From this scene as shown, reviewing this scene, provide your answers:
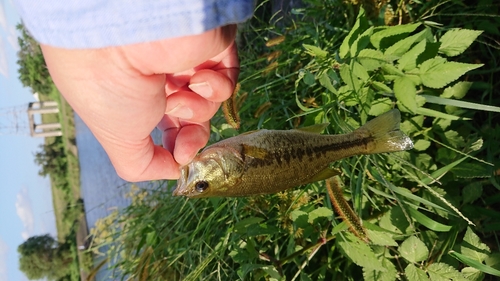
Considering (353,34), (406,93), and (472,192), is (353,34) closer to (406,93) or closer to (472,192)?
(406,93)

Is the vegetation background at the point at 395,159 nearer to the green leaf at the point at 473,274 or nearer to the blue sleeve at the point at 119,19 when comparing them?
the green leaf at the point at 473,274

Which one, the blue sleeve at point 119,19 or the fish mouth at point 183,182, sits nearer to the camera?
the blue sleeve at point 119,19

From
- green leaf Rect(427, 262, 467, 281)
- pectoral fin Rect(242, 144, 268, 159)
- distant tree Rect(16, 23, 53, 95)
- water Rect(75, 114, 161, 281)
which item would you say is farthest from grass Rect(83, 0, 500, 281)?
distant tree Rect(16, 23, 53, 95)

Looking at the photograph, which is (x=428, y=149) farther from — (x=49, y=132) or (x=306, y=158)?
(x=49, y=132)

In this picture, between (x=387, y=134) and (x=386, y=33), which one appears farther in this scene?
(x=386, y=33)

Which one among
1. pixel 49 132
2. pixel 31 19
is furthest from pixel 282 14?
pixel 49 132

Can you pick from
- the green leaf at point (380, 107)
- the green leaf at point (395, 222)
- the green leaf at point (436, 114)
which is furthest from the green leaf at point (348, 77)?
the green leaf at point (395, 222)

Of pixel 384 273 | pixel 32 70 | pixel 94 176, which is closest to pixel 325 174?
pixel 384 273

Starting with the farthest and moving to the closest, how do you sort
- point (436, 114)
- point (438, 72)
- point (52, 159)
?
point (52, 159)
point (436, 114)
point (438, 72)
